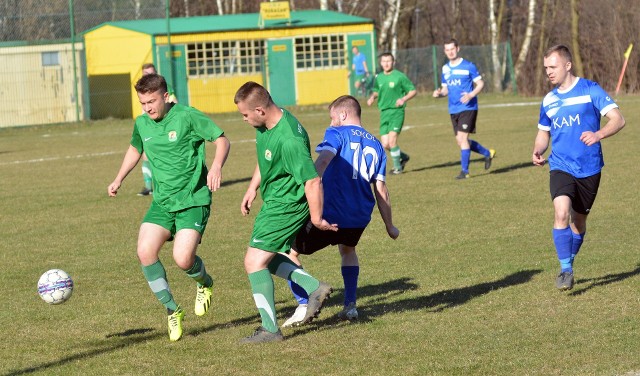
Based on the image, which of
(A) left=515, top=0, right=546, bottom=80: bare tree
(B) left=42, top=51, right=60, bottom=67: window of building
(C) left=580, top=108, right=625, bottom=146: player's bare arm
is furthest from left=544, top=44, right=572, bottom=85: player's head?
(A) left=515, top=0, right=546, bottom=80: bare tree

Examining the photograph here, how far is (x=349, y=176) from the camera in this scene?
23.9 feet

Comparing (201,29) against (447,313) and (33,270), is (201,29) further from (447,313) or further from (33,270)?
(447,313)

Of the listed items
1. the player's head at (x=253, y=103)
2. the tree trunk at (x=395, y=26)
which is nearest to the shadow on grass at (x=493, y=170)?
the player's head at (x=253, y=103)

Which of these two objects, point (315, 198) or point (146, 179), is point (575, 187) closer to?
point (315, 198)

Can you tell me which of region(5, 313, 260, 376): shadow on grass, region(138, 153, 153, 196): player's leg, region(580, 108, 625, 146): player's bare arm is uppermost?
region(580, 108, 625, 146): player's bare arm

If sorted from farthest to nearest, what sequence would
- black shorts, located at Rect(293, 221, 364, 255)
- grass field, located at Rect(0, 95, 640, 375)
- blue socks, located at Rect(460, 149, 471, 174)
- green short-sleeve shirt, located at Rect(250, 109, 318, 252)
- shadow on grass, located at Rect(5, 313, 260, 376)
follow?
blue socks, located at Rect(460, 149, 471, 174) → black shorts, located at Rect(293, 221, 364, 255) → green short-sleeve shirt, located at Rect(250, 109, 318, 252) → shadow on grass, located at Rect(5, 313, 260, 376) → grass field, located at Rect(0, 95, 640, 375)

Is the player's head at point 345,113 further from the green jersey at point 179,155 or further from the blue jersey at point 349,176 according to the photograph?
the green jersey at point 179,155

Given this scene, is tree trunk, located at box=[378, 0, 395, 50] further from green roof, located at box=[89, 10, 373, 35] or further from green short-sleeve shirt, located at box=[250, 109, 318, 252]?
green short-sleeve shirt, located at box=[250, 109, 318, 252]

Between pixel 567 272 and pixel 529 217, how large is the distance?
415cm

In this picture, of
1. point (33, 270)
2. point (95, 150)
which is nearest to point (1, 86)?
point (95, 150)

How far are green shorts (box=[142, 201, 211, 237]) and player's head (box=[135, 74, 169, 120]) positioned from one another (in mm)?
668

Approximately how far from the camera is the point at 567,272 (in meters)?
8.20

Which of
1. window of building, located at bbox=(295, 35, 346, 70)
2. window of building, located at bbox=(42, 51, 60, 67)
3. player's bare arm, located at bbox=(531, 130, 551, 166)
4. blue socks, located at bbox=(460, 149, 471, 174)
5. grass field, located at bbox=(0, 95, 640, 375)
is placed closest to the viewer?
grass field, located at bbox=(0, 95, 640, 375)

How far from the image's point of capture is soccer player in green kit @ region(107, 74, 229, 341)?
7266mm
